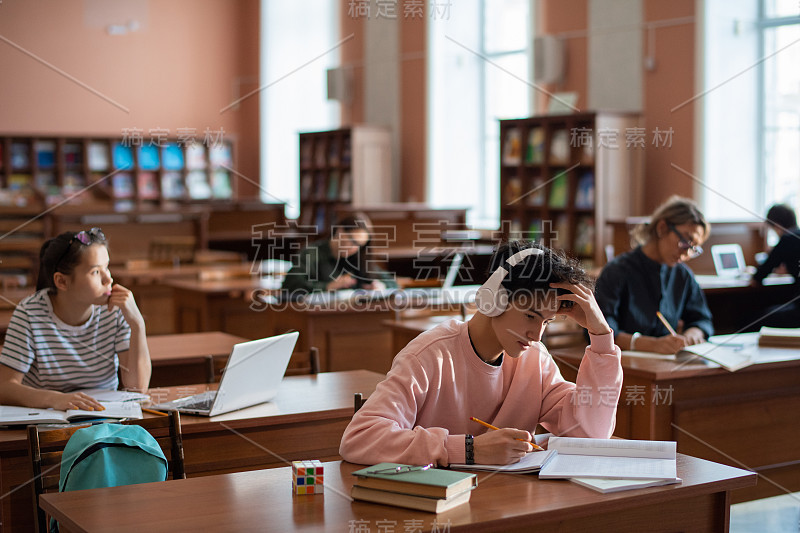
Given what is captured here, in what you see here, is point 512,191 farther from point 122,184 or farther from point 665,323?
point 122,184

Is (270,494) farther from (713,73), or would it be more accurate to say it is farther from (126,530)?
(713,73)

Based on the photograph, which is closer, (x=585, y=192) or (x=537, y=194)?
(x=585, y=192)

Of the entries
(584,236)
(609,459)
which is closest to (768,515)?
(609,459)

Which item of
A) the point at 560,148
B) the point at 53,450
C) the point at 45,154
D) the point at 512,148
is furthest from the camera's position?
the point at 45,154

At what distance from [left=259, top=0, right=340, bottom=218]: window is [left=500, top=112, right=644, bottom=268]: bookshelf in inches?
172

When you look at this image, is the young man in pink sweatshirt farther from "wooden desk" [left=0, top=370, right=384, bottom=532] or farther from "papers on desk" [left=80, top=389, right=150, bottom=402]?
"papers on desk" [left=80, top=389, right=150, bottom=402]

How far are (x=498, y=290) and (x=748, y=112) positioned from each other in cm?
562

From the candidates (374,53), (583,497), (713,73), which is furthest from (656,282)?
(374,53)

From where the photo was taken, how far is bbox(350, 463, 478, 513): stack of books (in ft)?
5.20

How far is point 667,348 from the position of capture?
3414 millimetres

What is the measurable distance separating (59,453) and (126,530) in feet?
2.22

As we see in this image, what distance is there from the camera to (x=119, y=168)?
11531 millimetres

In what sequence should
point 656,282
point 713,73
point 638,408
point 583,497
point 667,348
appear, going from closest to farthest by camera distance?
1. point 583,497
2. point 638,408
3. point 667,348
4. point 656,282
5. point 713,73

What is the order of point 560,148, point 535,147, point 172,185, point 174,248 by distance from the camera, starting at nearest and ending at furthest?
point 560,148 → point 535,147 → point 174,248 → point 172,185
